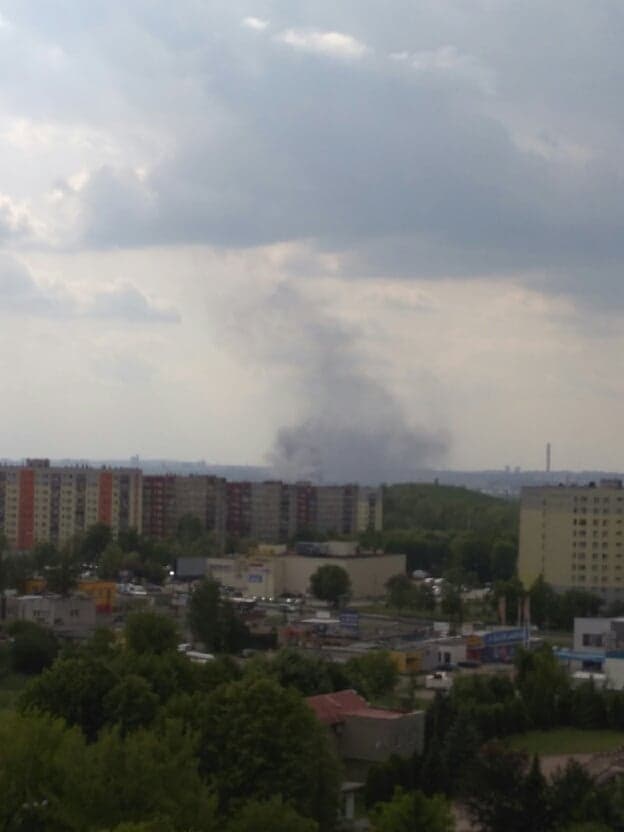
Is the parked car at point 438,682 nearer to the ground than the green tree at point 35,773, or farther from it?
nearer to the ground

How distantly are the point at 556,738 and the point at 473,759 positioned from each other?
252 centimetres

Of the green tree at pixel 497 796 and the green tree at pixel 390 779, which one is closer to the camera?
the green tree at pixel 497 796

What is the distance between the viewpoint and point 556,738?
915 cm

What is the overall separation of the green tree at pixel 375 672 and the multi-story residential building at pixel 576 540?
821 centimetres

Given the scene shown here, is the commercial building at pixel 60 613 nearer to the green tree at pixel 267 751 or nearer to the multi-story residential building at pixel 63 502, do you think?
the green tree at pixel 267 751

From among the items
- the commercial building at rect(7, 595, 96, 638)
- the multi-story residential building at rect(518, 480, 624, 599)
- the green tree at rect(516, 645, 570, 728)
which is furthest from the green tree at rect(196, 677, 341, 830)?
the multi-story residential building at rect(518, 480, 624, 599)

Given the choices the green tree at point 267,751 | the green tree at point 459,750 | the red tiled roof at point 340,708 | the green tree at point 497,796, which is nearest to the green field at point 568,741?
the green tree at point 459,750

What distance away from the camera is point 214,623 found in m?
13.1

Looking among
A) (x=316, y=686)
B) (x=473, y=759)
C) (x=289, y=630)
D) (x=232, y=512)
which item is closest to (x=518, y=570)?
(x=289, y=630)

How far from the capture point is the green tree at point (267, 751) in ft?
19.3

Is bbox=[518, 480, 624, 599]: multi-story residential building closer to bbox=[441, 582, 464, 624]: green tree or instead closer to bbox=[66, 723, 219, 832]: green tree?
bbox=[441, 582, 464, 624]: green tree

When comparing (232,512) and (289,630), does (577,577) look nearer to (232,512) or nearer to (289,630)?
(289,630)

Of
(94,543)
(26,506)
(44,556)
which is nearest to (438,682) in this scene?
(44,556)

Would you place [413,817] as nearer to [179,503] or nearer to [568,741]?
[568,741]
